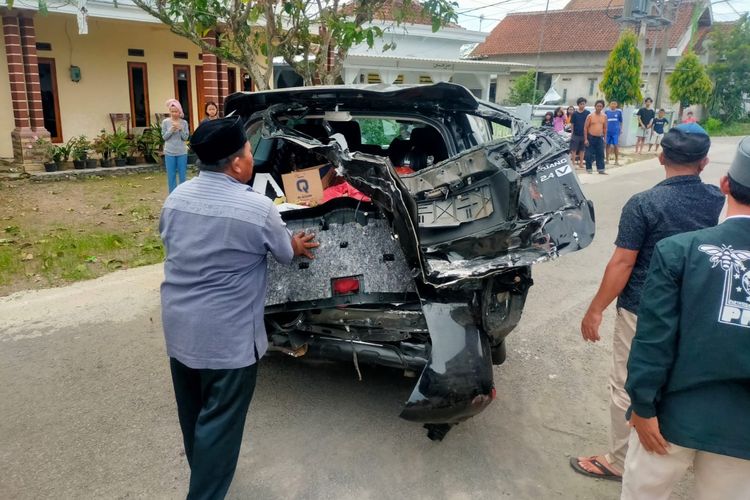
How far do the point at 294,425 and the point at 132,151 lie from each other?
11858 mm

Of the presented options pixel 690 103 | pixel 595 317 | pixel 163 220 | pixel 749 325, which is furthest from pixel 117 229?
pixel 690 103

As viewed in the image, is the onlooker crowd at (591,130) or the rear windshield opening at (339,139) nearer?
the rear windshield opening at (339,139)

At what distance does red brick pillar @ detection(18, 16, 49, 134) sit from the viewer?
1180cm

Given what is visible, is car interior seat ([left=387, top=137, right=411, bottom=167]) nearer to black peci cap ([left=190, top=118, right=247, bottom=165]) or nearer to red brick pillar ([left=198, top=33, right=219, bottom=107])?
black peci cap ([left=190, top=118, right=247, bottom=165])

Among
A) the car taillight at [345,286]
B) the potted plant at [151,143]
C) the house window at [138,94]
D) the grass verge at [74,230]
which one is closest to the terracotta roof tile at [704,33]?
the house window at [138,94]

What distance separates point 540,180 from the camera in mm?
3516

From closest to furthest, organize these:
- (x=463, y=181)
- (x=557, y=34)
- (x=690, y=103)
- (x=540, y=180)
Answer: (x=540, y=180)
(x=463, y=181)
(x=690, y=103)
(x=557, y=34)

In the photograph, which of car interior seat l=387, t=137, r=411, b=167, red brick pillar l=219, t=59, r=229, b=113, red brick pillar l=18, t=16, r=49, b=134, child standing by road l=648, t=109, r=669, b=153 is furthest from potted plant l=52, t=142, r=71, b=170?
child standing by road l=648, t=109, r=669, b=153

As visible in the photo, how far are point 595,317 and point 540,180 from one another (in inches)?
35.9

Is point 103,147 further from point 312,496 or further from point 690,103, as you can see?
point 690,103

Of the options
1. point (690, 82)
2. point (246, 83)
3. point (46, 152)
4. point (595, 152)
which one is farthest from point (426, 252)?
point (690, 82)

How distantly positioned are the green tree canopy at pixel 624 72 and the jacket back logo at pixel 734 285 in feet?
67.8

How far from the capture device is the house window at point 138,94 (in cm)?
1473

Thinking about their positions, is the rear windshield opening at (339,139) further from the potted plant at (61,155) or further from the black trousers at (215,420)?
the potted plant at (61,155)
